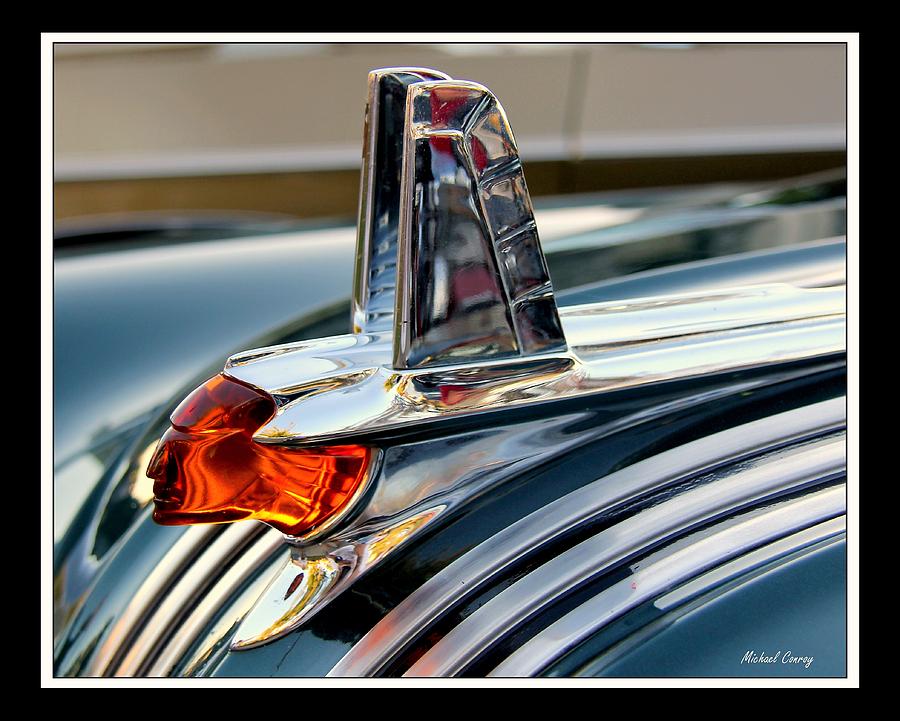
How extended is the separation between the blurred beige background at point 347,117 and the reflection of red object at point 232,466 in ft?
2.65

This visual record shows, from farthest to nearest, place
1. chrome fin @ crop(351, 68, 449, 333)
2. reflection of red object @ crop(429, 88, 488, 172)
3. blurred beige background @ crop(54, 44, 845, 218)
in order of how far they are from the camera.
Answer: blurred beige background @ crop(54, 44, 845, 218) < chrome fin @ crop(351, 68, 449, 333) < reflection of red object @ crop(429, 88, 488, 172)

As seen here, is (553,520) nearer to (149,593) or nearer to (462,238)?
(462,238)

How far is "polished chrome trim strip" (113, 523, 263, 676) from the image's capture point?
73 centimetres

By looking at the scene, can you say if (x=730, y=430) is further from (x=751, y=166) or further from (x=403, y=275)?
(x=751, y=166)

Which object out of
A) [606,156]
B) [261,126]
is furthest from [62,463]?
[606,156]

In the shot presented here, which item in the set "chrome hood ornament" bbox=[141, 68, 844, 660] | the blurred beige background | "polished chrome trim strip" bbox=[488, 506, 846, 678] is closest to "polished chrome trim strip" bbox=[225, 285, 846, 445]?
"chrome hood ornament" bbox=[141, 68, 844, 660]

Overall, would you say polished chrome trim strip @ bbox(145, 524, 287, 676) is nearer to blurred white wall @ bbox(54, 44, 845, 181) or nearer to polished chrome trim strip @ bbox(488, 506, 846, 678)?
polished chrome trim strip @ bbox(488, 506, 846, 678)

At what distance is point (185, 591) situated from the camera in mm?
749

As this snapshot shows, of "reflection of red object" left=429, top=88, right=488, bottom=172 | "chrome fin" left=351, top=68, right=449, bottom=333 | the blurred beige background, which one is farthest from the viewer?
the blurred beige background

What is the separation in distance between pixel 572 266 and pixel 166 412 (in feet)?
1.69

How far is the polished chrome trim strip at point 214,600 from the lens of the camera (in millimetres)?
A: 712

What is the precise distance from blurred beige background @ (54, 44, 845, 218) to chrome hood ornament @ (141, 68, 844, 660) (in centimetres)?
78
